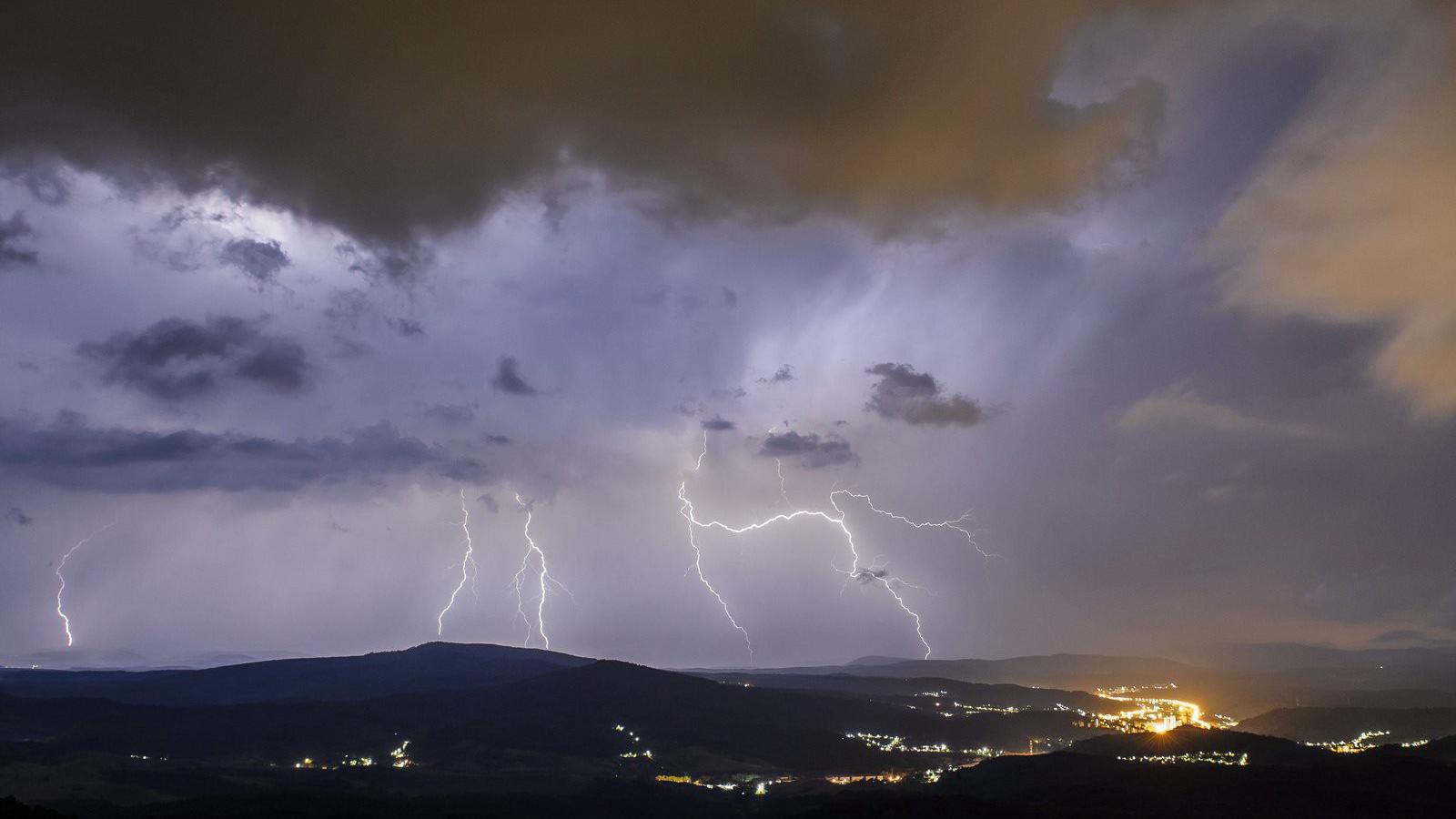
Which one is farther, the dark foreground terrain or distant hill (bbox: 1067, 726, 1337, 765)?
distant hill (bbox: 1067, 726, 1337, 765)

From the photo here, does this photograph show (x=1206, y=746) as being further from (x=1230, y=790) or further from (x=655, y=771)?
(x=655, y=771)

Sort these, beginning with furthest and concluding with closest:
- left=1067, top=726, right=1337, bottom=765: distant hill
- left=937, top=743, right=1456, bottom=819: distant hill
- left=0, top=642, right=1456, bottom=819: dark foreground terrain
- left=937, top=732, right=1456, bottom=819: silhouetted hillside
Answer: left=1067, top=726, right=1337, bottom=765: distant hill < left=0, top=642, right=1456, bottom=819: dark foreground terrain < left=937, top=732, right=1456, bottom=819: silhouetted hillside < left=937, top=743, right=1456, bottom=819: distant hill

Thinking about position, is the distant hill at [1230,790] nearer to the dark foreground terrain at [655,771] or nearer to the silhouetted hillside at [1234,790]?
the silhouetted hillside at [1234,790]

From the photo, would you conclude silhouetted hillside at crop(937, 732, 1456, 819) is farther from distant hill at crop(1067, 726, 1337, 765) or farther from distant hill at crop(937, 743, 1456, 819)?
distant hill at crop(1067, 726, 1337, 765)

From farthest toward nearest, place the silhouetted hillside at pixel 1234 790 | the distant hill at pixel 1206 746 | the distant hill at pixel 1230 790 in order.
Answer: the distant hill at pixel 1206 746 → the silhouetted hillside at pixel 1234 790 → the distant hill at pixel 1230 790

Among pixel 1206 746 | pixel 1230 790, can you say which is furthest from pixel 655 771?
pixel 1230 790

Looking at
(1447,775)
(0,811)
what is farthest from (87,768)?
(1447,775)

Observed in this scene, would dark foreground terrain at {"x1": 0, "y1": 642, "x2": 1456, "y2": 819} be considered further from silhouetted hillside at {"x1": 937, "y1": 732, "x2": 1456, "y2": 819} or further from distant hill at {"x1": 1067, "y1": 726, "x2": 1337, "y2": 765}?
distant hill at {"x1": 1067, "y1": 726, "x2": 1337, "y2": 765}

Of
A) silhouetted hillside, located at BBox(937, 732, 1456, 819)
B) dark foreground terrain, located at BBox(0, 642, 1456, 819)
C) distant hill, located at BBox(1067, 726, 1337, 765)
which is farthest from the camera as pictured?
distant hill, located at BBox(1067, 726, 1337, 765)

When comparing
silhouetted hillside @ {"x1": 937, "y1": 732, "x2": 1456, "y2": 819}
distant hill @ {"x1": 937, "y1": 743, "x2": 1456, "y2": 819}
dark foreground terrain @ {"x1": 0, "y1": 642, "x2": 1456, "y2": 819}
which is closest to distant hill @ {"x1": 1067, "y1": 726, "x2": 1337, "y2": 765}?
dark foreground terrain @ {"x1": 0, "y1": 642, "x2": 1456, "y2": 819}

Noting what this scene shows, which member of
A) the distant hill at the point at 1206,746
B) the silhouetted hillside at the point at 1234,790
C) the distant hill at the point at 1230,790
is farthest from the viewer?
the distant hill at the point at 1206,746

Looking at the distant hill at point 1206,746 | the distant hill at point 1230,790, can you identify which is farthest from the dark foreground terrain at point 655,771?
the distant hill at point 1206,746
